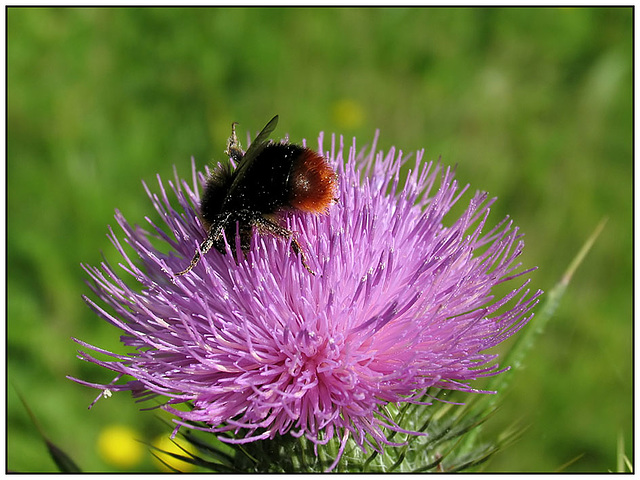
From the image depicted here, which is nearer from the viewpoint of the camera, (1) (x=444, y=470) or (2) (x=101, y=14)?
(1) (x=444, y=470)

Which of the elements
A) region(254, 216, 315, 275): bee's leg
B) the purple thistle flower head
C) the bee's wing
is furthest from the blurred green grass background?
the bee's wing

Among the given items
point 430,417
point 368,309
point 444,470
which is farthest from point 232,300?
point 444,470

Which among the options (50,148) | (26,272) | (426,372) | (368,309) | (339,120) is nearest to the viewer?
(426,372)

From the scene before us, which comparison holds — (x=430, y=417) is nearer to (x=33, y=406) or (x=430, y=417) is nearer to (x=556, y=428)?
(x=556, y=428)

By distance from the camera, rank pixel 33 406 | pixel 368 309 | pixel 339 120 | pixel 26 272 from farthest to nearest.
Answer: pixel 339 120
pixel 26 272
pixel 33 406
pixel 368 309

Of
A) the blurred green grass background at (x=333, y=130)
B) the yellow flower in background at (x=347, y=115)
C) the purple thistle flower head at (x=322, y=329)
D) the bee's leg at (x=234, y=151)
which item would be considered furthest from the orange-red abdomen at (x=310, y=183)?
the yellow flower in background at (x=347, y=115)

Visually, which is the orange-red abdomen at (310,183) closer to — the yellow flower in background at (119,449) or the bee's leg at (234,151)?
the bee's leg at (234,151)

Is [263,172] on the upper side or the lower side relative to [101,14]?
lower

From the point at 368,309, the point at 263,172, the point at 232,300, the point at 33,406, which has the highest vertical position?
the point at 263,172
